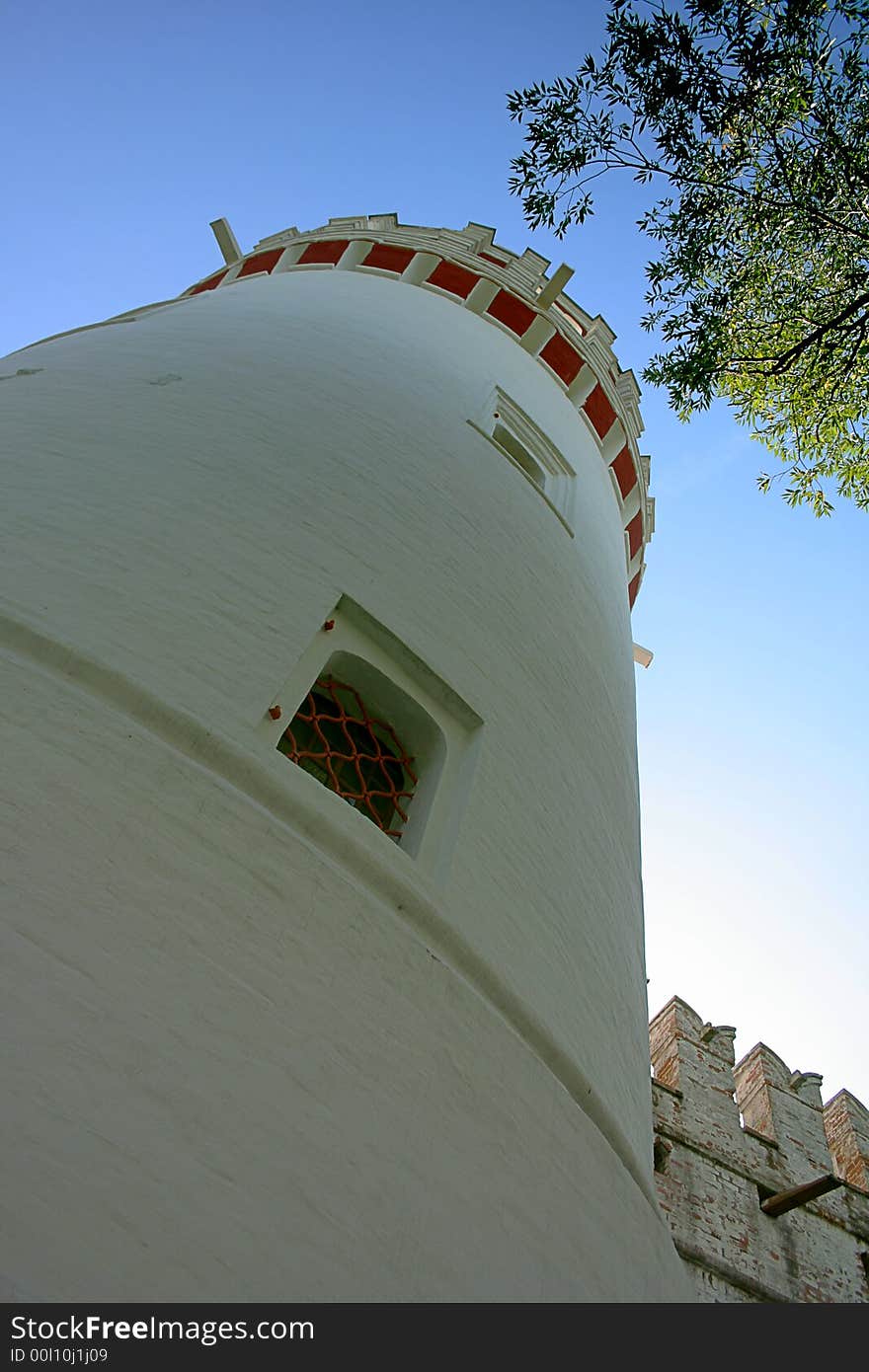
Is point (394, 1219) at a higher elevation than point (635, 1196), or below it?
below

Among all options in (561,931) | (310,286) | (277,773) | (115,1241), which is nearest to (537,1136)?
(561,931)

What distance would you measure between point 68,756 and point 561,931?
199 cm

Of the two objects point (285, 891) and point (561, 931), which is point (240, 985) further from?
point (561, 931)

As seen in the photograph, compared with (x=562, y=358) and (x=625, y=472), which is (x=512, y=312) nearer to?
(x=562, y=358)

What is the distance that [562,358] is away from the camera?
468 inches

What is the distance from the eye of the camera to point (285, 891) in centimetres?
307

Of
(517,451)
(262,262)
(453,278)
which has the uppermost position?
(262,262)

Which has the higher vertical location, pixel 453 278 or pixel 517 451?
pixel 453 278

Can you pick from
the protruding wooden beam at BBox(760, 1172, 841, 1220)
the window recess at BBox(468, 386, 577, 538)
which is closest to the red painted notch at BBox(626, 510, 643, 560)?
the window recess at BBox(468, 386, 577, 538)

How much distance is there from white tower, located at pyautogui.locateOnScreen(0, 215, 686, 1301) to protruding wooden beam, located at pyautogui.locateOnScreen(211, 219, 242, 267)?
7.63 meters

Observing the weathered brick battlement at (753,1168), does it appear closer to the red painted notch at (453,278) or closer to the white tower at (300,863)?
the white tower at (300,863)

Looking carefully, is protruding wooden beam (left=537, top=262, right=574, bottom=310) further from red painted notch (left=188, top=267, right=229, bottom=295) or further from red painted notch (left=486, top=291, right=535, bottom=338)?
red painted notch (left=188, top=267, right=229, bottom=295)

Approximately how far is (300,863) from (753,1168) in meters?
7.39

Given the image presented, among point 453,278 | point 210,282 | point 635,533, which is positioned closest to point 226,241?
point 210,282
